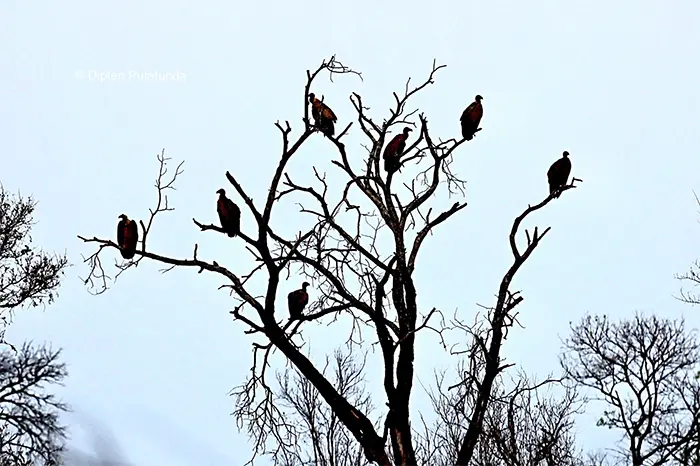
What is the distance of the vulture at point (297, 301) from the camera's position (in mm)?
4301

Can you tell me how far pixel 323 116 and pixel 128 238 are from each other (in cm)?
126

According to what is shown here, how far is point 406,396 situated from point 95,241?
5.75ft

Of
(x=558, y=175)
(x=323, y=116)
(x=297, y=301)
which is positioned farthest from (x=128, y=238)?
(x=558, y=175)

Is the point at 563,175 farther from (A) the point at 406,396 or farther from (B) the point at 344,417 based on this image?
(B) the point at 344,417

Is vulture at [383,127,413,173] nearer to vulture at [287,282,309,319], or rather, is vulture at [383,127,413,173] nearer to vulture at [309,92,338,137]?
vulture at [309,92,338,137]

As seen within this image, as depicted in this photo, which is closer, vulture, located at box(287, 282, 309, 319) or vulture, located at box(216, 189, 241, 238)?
vulture, located at box(216, 189, 241, 238)

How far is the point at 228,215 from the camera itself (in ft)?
13.1

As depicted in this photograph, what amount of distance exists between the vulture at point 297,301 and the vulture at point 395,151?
0.92m

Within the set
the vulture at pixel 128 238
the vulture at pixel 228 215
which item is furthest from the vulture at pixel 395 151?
the vulture at pixel 128 238

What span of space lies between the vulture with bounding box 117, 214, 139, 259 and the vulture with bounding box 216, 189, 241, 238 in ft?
1.41

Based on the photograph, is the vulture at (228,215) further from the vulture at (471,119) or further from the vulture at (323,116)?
the vulture at (471,119)

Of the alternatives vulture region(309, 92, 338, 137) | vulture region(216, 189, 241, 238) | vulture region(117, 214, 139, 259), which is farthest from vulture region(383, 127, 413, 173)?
vulture region(117, 214, 139, 259)

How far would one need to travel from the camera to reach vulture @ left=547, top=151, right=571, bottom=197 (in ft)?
14.5

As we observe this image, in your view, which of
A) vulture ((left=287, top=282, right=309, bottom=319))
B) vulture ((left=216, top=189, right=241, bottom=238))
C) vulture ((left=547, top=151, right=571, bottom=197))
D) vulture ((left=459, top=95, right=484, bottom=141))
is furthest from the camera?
vulture ((left=459, top=95, right=484, bottom=141))
